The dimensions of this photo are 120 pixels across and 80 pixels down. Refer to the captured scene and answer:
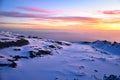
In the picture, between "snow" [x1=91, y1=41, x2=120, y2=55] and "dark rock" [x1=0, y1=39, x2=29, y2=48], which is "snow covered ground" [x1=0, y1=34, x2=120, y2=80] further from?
"snow" [x1=91, y1=41, x2=120, y2=55]

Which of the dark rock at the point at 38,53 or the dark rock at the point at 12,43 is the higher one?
the dark rock at the point at 12,43

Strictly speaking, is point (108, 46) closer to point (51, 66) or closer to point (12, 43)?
point (12, 43)

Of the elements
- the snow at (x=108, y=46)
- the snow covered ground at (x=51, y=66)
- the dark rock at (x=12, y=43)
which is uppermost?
the dark rock at (x=12, y=43)

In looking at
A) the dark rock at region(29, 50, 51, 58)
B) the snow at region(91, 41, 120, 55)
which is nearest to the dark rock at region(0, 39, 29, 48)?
the dark rock at region(29, 50, 51, 58)

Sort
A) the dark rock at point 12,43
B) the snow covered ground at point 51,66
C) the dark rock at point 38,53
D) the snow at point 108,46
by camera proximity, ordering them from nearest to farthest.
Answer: the snow covered ground at point 51,66
the dark rock at point 38,53
the dark rock at point 12,43
the snow at point 108,46

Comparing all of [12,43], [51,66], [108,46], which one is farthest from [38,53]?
[108,46]

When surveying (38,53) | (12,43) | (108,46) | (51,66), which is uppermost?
(12,43)

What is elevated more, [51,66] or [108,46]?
[51,66]

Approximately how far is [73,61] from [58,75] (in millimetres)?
6464

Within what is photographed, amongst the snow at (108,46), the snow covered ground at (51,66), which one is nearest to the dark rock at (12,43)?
the snow covered ground at (51,66)

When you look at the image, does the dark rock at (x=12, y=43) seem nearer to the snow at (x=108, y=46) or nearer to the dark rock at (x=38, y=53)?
the dark rock at (x=38, y=53)

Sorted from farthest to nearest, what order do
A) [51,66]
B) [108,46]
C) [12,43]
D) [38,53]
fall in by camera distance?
[108,46]
[12,43]
[38,53]
[51,66]

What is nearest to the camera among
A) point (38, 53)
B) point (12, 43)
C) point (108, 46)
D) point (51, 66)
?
point (51, 66)

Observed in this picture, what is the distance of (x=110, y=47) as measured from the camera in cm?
4416
